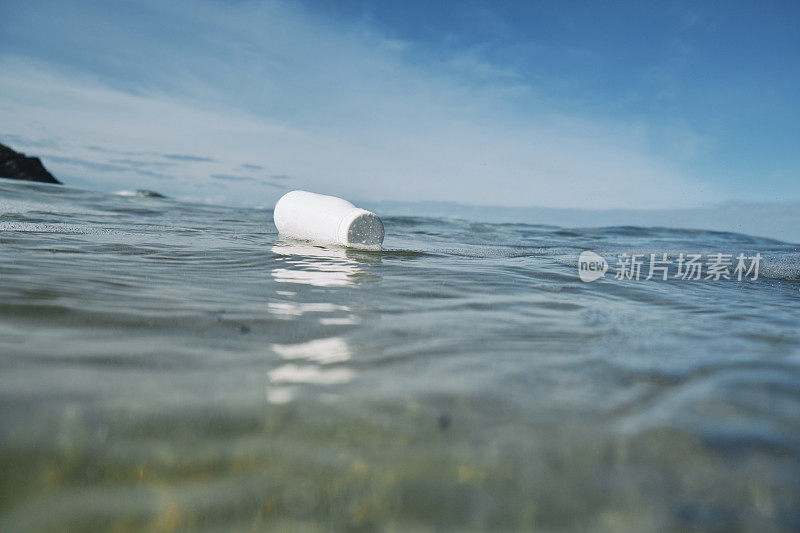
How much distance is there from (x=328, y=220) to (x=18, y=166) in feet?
80.4

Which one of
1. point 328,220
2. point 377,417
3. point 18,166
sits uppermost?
point 18,166

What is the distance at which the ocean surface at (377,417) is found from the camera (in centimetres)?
74

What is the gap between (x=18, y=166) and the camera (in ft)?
71.0

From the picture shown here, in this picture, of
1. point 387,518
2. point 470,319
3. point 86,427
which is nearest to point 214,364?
point 86,427

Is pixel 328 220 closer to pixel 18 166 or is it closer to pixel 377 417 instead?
pixel 377 417

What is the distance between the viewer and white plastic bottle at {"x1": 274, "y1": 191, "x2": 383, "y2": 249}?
4.37 meters

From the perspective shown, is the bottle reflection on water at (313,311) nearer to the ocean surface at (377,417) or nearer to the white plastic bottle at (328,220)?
the ocean surface at (377,417)

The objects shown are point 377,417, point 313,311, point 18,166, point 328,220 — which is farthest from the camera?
point 18,166

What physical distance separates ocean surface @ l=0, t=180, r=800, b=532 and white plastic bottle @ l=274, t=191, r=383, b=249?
228 centimetres

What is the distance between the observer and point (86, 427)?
2.87ft

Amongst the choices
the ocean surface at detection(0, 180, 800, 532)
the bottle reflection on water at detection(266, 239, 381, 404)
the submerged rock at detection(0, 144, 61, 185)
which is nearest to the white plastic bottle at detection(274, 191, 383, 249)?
the bottle reflection on water at detection(266, 239, 381, 404)

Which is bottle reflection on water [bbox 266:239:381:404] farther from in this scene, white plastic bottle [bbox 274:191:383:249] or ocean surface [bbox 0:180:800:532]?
white plastic bottle [bbox 274:191:383:249]

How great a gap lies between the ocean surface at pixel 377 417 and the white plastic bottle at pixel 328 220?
89.7 inches

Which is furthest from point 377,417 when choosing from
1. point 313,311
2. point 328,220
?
point 328,220
